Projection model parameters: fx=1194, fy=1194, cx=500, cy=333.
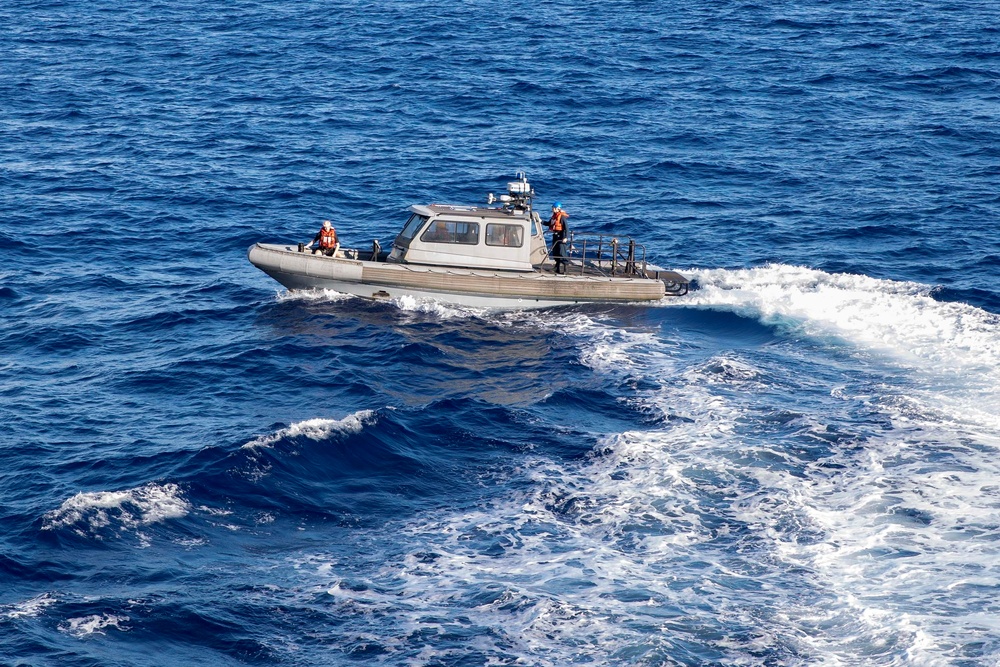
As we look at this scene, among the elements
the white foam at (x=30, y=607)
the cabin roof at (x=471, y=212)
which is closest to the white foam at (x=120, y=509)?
the white foam at (x=30, y=607)

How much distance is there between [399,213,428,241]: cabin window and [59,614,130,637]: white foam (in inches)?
702

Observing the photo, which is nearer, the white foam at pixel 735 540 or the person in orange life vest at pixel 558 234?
the white foam at pixel 735 540

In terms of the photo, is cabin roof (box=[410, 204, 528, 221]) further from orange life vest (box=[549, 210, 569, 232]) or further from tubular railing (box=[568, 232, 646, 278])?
tubular railing (box=[568, 232, 646, 278])

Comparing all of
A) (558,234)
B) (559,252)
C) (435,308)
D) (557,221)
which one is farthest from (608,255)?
(435,308)

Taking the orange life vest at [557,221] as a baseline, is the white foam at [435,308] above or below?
below

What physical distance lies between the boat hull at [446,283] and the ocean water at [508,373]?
53 centimetres

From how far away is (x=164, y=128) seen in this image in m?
51.0

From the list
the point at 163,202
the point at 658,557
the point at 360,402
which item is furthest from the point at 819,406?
the point at 163,202

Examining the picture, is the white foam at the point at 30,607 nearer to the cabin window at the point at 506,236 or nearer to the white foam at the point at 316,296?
the white foam at the point at 316,296

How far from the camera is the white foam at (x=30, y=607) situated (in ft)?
67.6

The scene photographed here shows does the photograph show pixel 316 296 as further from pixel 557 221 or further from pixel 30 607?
pixel 30 607

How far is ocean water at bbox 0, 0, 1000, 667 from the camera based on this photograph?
21.2m

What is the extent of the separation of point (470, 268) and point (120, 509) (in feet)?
48.5

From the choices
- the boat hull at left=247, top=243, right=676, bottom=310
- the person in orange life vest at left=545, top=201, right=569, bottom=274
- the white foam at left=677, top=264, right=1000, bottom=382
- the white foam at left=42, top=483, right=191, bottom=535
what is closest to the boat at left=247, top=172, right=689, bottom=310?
the boat hull at left=247, top=243, right=676, bottom=310
